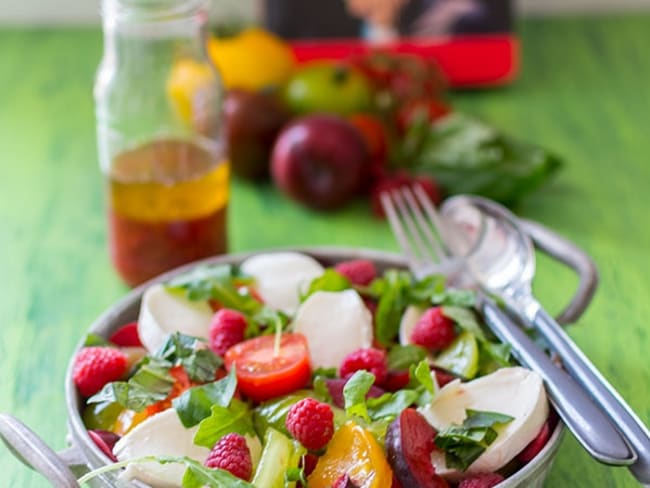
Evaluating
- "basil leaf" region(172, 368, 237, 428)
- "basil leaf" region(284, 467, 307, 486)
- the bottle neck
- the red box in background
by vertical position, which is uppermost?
the bottle neck

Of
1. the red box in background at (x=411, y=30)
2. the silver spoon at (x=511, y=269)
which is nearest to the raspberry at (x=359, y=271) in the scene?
the silver spoon at (x=511, y=269)

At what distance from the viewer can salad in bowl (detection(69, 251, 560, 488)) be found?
990mm

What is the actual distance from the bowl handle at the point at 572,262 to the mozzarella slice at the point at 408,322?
0.14 m

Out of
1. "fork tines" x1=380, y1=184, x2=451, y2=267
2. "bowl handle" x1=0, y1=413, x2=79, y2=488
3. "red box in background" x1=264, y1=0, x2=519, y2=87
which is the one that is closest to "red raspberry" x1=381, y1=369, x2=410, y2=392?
"fork tines" x1=380, y1=184, x2=451, y2=267

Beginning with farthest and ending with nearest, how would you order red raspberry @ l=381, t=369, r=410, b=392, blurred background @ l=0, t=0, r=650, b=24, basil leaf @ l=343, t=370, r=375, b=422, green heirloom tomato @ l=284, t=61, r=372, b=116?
blurred background @ l=0, t=0, r=650, b=24 < green heirloom tomato @ l=284, t=61, r=372, b=116 < red raspberry @ l=381, t=369, r=410, b=392 < basil leaf @ l=343, t=370, r=375, b=422

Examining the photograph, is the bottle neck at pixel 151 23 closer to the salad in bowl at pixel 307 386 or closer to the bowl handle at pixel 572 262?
the salad in bowl at pixel 307 386

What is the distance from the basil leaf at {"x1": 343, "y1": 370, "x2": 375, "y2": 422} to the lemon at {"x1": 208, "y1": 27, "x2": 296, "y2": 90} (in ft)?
2.89

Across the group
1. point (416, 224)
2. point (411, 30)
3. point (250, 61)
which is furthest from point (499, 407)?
point (411, 30)

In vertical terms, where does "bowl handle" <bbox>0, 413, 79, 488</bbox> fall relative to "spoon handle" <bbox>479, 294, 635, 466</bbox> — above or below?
above

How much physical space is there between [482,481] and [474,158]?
2.53ft

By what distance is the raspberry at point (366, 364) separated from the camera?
1129 mm

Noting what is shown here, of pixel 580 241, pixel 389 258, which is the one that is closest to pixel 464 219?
pixel 389 258

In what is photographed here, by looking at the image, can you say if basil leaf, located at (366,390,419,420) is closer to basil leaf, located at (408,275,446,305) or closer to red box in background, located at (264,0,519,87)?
basil leaf, located at (408,275,446,305)

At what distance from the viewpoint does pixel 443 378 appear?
1145 millimetres
